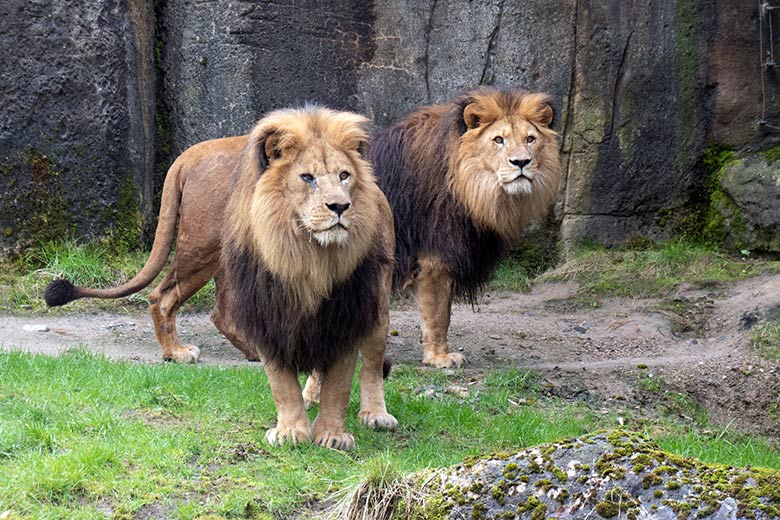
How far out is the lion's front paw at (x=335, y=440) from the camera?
17.3ft

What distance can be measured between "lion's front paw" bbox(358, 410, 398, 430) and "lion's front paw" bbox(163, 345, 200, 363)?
7.32 ft

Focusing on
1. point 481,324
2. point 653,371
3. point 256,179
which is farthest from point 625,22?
point 256,179

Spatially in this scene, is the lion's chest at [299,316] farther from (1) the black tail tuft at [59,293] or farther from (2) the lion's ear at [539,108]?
(2) the lion's ear at [539,108]

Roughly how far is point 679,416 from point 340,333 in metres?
2.87

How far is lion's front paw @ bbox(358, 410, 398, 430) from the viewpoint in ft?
18.8

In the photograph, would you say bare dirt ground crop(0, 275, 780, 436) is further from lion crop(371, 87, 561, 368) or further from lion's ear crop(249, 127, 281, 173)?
lion's ear crop(249, 127, 281, 173)

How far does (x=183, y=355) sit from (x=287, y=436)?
2597 millimetres

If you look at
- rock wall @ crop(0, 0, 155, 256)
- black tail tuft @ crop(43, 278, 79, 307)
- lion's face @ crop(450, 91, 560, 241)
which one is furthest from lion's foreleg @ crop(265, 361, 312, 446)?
rock wall @ crop(0, 0, 155, 256)

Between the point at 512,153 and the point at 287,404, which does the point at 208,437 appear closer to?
the point at 287,404

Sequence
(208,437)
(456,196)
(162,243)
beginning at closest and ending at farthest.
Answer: (208,437)
(162,243)
(456,196)

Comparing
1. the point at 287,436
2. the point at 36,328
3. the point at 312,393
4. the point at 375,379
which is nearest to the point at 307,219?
the point at 287,436

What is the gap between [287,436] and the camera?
5230mm

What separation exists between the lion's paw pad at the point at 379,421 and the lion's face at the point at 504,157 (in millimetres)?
2535

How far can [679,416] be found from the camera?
23.2ft
